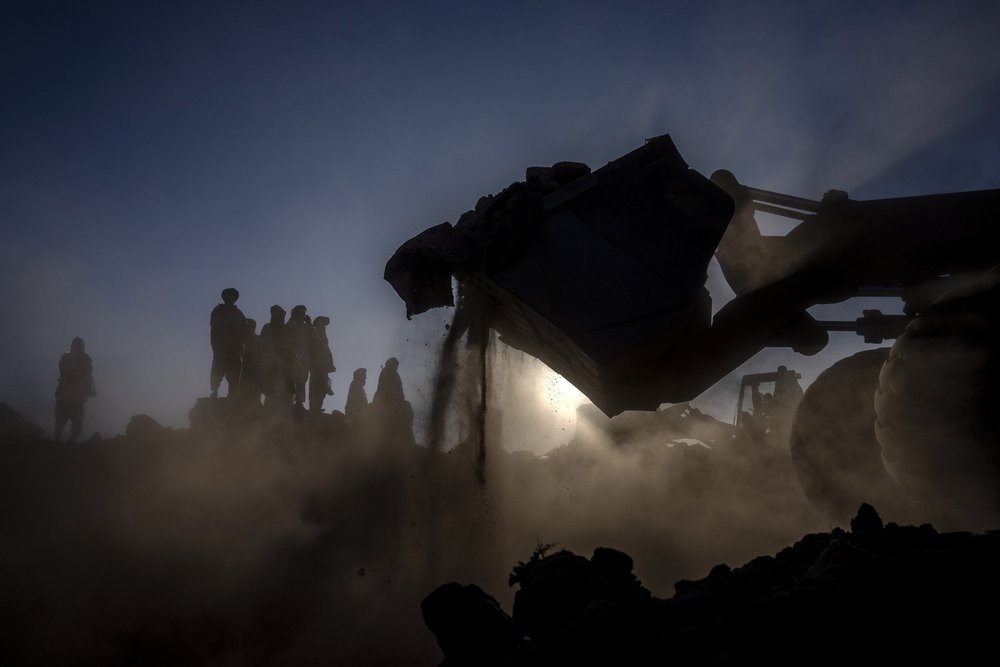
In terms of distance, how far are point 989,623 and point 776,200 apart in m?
3.38

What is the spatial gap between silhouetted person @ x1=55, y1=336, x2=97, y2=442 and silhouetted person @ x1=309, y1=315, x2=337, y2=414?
4542 mm

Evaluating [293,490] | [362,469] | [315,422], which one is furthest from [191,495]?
[315,422]

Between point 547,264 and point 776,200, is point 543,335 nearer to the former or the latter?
point 547,264

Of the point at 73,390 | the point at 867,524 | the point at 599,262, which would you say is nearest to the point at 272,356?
the point at 73,390

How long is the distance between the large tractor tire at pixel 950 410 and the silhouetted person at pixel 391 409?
1049 centimetres

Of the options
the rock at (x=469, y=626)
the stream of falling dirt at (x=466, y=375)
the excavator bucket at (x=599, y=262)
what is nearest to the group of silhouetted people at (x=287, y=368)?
the stream of falling dirt at (x=466, y=375)

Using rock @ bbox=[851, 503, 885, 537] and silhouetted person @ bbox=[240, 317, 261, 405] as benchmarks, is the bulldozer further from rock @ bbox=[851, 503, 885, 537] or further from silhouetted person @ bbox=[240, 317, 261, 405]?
silhouetted person @ bbox=[240, 317, 261, 405]

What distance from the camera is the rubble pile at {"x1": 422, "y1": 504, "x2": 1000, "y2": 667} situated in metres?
1.62

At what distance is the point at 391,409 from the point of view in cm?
1374

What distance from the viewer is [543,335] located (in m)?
3.41

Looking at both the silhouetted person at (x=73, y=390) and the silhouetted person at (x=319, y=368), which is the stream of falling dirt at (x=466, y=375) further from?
the silhouetted person at (x=73, y=390)

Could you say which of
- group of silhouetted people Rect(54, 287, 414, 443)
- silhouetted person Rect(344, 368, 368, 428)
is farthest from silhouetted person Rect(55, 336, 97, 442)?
silhouetted person Rect(344, 368, 368, 428)

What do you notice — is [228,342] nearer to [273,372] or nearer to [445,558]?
[273,372]

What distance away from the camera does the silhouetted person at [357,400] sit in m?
14.3
